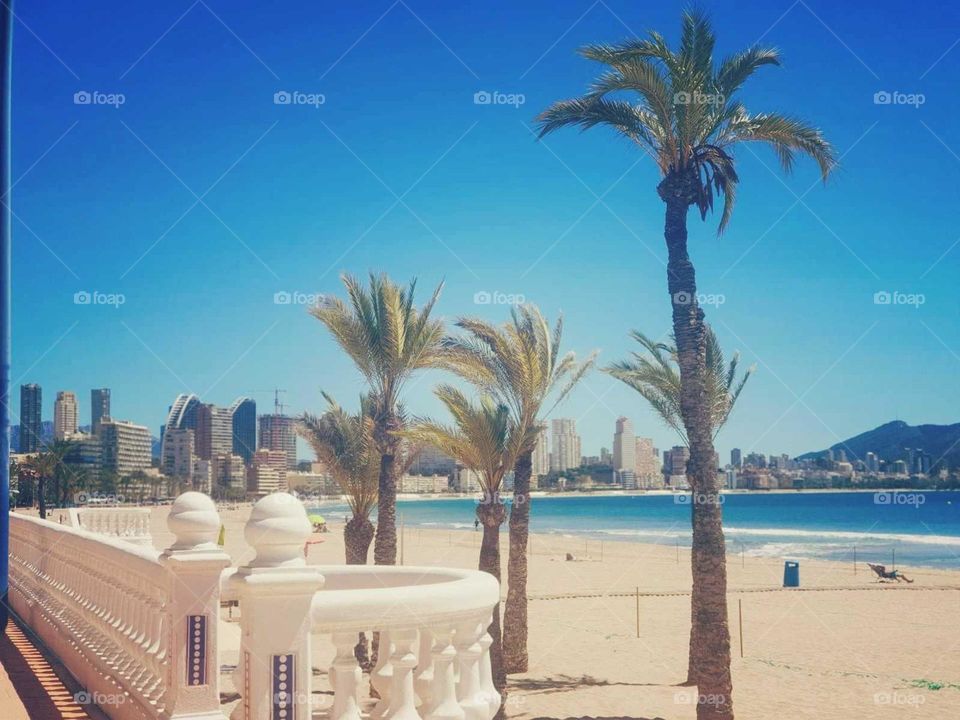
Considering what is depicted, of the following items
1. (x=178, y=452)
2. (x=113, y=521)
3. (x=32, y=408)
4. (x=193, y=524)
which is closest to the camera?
(x=193, y=524)

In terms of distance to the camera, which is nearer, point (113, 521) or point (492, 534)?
point (113, 521)

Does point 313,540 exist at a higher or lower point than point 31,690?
lower

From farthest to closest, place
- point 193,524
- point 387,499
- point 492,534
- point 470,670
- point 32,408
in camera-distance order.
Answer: point 32,408 → point 387,499 → point 492,534 → point 470,670 → point 193,524

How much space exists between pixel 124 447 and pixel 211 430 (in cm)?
2287

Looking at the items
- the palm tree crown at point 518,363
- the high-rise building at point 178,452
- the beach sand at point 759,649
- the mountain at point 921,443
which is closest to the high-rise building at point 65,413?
the high-rise building at point 178,452

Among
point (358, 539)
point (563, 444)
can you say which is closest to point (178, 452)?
A: point (563, 444)

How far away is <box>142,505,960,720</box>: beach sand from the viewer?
14570 millimetres

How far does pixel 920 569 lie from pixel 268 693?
164 ft

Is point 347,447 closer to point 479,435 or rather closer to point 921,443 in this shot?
point 479,435

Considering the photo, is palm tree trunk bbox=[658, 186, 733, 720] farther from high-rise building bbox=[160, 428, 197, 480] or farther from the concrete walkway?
high-rise building bbox=[160, 428, 197, 480]

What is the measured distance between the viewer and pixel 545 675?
16.7m

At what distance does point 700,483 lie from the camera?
12.8 metres

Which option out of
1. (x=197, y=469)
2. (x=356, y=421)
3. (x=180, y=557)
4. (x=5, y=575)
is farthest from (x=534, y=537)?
(x=197, y=469)

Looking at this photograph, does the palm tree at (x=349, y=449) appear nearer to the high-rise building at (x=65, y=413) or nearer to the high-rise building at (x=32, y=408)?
the high-rise building at (x=32, y=408)
